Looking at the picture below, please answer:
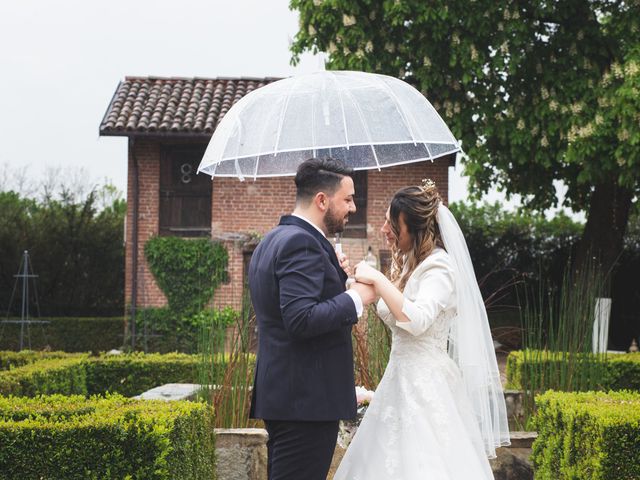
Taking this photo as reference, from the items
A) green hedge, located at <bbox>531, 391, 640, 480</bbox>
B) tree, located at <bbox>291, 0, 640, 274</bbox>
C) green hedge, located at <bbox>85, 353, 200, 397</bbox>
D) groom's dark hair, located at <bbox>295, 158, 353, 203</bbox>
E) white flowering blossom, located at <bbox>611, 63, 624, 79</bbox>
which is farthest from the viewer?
tree, located at <bbox>291, 0, 640, 274</bbox>

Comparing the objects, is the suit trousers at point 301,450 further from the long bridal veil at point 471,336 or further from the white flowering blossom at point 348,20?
the white flowering blossom at point 348,20

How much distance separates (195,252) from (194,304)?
1062 mm

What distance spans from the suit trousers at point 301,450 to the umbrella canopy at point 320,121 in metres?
2.00

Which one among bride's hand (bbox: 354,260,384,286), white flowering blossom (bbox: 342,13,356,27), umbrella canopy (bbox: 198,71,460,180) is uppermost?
white flowering blossom (bbox: 342,13,356,27)

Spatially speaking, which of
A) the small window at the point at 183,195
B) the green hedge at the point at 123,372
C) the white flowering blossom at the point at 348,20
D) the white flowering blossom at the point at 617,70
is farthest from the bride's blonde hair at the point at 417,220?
the small window at the point at 183,195

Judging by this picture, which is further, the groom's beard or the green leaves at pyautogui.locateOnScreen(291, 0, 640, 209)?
the green leaves at pyautogui.locateOnScreen(291, 0, 640, 209)

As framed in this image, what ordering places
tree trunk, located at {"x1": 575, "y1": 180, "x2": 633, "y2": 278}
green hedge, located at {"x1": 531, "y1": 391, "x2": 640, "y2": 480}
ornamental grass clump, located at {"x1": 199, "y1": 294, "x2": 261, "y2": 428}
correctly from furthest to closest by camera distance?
1. tree trunk, located at {"x1": 575, "y1": 180, "x2": 633, "y2": 278}
2. ornamental grass clump, located at {"x1": 199, "y1": 294, "x2": 261, "y2": 428}
3. green hedge, located at {"x1": 531, "y1": 391, "x2": 640, "y2": 480}

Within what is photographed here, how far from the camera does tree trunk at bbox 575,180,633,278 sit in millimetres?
→ 16859

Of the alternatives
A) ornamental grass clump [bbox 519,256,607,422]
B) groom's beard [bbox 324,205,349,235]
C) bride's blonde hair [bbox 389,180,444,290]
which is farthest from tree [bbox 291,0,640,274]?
groom's beard [bbox 324,205,349,235]

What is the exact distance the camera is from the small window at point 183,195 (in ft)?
64.1

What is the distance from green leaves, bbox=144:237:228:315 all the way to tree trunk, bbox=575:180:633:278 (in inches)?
282

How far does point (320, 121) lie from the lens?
17.8ft

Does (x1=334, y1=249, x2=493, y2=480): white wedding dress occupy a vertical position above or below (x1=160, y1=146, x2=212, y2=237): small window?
below

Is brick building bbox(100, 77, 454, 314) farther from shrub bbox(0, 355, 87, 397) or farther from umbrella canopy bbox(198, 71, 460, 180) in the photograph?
umbrella canopy bbox(198, 71, 460, 180)
